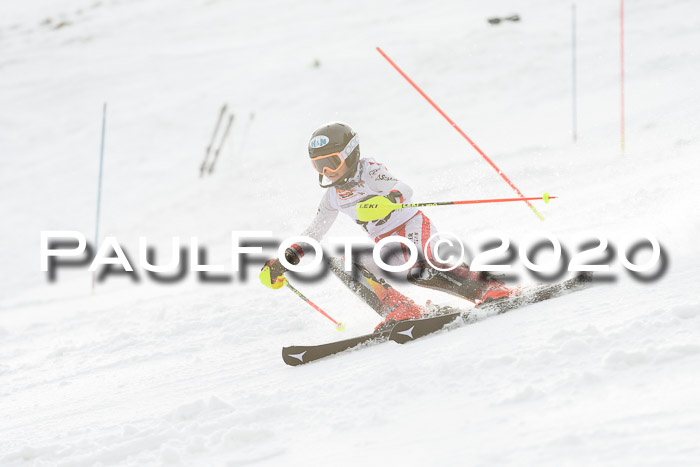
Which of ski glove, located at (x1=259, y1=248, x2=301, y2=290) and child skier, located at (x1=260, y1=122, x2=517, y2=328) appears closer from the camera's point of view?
child skier, located at (x1=260, y1=122, x2=517, y2=328)

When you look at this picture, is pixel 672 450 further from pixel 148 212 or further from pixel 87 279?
pixel 148 212

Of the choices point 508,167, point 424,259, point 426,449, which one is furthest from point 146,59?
point 426,449

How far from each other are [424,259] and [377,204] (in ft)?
1.90

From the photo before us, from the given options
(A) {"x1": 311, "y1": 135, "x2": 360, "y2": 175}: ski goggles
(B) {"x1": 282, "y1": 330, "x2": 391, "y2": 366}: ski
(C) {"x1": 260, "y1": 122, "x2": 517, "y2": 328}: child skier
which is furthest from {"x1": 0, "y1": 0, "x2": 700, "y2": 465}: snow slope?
(A) {"x1": 311, "y1": 135, "x2": 360, "y2": 175}: ski goggles

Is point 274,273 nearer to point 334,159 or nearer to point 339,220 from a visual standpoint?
point 334,159

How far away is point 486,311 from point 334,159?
131 centimetres

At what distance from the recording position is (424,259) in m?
4.20

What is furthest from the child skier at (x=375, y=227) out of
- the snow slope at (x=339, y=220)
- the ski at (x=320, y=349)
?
the snow slope at (x=339, y=220)

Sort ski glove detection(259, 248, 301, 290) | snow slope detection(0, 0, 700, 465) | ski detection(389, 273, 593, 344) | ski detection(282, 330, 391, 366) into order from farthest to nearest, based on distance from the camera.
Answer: ski glove detection(259, 248, 301, 290) → ski detection(282, 330, 391, 366) → ski detection(389, 273, 593, 344) → snow slope detection(0, 0, 700, 465)

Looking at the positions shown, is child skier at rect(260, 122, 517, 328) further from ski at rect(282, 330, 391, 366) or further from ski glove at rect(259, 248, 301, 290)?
ski at rect(282, 330, 391, 366)

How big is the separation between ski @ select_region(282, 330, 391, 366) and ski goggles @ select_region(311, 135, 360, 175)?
3.49 feet

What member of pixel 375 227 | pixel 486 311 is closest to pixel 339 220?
pixel 375 227

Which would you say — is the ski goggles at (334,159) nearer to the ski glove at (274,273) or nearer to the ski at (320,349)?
the ski glove at (274,273)

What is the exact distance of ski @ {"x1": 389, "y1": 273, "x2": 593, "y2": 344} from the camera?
377cm
